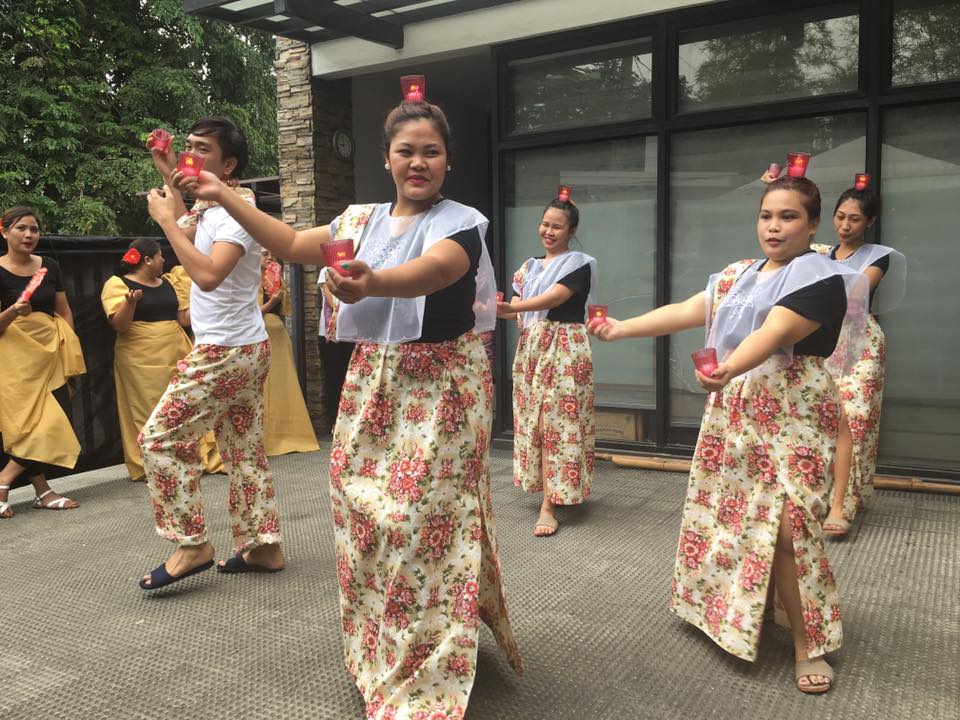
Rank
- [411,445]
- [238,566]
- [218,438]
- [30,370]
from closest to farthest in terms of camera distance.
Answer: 1. [411,445]
2. [218,438]
3. [238,566]
4. [30,370]

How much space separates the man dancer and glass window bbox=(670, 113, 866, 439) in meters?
3.38

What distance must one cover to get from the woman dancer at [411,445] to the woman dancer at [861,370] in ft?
8.46

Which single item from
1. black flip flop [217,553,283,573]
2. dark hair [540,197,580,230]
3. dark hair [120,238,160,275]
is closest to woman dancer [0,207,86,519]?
dark hair [120,238,160,275]

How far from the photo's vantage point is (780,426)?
2.62 meters

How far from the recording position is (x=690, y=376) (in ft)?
19.4

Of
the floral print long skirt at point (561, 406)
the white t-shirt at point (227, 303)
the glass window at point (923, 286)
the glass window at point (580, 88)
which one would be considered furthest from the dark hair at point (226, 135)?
the glass window at point (923, 286)

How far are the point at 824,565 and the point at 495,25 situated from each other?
4914 millimetres

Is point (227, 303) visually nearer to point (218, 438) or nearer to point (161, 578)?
point (218, 438)

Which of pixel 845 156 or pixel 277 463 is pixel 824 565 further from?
pixel 277 463

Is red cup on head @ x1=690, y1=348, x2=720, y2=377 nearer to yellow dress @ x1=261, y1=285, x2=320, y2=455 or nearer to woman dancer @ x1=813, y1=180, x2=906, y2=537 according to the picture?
woman dancer @ x1=813, y1=180, x2=906, y2=537

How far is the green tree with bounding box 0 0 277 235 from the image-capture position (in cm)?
1218

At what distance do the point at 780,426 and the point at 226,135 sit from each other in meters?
2.35

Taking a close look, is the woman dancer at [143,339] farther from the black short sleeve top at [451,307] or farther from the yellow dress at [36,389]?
the black short sleeve top at [451,307]

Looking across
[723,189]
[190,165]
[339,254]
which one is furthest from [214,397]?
[723,189]
